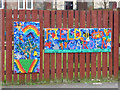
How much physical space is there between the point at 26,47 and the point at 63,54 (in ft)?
3.52

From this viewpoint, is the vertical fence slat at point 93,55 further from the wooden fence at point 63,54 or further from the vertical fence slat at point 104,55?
the vertical fence slat at point 104,55

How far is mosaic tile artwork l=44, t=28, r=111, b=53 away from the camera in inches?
255

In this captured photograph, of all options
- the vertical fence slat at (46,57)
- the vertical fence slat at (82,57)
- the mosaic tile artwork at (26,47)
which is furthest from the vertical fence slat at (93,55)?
the mosaic tile artwork at (26,47)

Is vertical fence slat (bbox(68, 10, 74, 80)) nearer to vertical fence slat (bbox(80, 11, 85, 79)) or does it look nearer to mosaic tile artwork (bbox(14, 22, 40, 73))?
vertical fence slat (bbox(80, 11, 85, 79))

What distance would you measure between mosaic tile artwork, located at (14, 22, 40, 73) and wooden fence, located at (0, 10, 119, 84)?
12 cm

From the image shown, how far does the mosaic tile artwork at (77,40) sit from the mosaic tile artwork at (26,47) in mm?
302

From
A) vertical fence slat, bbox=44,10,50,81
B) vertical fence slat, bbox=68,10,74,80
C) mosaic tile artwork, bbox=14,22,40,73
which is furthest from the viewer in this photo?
vertical fence slat, bbox=68,10,74,80

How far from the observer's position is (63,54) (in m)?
6.55

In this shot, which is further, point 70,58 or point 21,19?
point 70,58

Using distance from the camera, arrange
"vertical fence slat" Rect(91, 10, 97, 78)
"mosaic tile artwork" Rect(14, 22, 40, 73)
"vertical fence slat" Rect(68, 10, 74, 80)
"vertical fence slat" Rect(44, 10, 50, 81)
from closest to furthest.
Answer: "mosaic tile artwork" Rect(14, 22, 40, 73)
"vertical fence slat" Rect(44, 10, 50, 81)
"vertical fence slat" Rect(68, 10, 74, 80)
"vertical fence slat" Rect(91, 10, 97, 78)

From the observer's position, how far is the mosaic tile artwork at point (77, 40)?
647 cm

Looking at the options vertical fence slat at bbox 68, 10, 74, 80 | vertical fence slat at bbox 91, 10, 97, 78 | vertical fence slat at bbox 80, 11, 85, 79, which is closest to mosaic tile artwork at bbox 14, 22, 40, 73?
vertical fence slat at bbox 68, 10, 74, 80

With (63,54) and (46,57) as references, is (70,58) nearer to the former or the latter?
(63,54)

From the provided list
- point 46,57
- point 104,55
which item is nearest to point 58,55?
point 46,57
